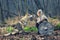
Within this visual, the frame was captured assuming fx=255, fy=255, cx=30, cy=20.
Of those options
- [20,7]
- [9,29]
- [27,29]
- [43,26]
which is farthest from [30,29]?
[20,7]

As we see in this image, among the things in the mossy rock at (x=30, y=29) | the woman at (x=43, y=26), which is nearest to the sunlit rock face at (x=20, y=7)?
the mossy rock at (x=30, y=29)

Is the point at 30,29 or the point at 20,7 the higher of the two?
the point at 20,7

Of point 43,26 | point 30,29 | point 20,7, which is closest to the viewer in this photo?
point 43,26

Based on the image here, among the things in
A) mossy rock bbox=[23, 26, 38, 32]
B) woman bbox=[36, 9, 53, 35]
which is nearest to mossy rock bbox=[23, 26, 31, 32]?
mossy rock bbox=[23, 26, 38, 32]

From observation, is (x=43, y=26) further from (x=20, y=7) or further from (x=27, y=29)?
(x=20, y=7)

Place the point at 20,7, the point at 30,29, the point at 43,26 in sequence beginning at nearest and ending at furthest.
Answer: the point at 43,26 → the point at 30,29 → the point at 20,7

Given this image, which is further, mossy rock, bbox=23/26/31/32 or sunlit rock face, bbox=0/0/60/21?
sunlit rock face, bbox=0/0/60/21

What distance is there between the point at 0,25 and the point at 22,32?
3.92 feet

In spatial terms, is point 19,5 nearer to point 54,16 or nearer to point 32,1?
point 32,1

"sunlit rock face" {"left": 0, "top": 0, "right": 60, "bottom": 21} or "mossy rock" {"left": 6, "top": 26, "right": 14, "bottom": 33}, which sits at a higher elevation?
"sunlit rock face" {"left": 0, "top": 0, "right": 60, "bottom": 21}

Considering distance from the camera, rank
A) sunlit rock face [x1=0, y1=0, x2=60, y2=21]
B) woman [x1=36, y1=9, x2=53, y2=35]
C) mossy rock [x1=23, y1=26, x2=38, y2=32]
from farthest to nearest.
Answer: sunlit rock face [x1=0, y1=0, x2=60, y2=21] → mossy rock [x1=23, y1=26, x2=38, y2=32] → woman [x1=36, y1=9, x2=53, y2=35]

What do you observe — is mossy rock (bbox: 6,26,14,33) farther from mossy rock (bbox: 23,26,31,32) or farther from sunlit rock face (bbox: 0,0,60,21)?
sunlit rock face (bbox: 0,0,60,21)

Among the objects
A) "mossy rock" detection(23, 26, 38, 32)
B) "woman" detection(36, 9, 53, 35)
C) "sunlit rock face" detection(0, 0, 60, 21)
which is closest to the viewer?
"woman" detection(36, 9, 53, 35)

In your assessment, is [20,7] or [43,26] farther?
[20,7]
